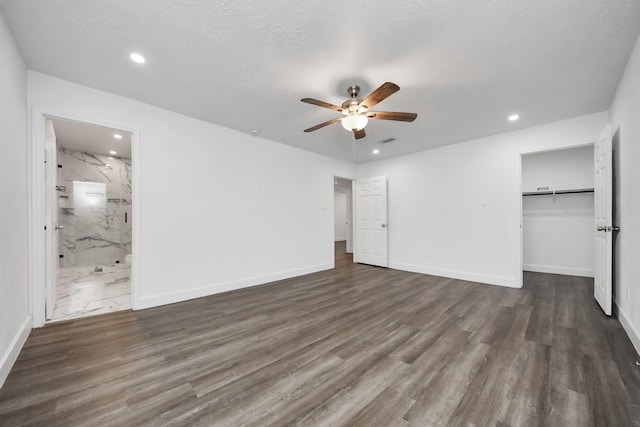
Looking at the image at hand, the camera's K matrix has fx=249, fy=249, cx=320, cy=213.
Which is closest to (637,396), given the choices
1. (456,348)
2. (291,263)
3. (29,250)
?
(456,348)

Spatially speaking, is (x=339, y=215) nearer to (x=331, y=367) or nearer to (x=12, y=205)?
(x=331, y=367)

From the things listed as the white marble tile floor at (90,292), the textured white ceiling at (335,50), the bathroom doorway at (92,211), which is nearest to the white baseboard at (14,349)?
the white marble tile floor at (90,292)

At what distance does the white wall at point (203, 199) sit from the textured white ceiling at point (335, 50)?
0.27 metres

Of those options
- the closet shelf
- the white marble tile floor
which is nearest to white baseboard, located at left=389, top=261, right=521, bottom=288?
the closet shelf

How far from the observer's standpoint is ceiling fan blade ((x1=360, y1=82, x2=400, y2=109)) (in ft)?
6.87

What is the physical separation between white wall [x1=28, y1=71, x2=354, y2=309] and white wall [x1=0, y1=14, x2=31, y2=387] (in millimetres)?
525

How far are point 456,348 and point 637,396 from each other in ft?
3.35

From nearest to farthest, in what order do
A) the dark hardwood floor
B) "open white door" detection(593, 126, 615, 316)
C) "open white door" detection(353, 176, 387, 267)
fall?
the dark hardwood floor, "open white door" detection(593, 126, 615, 316), "open white door" detection(353, 176, 387, 267)

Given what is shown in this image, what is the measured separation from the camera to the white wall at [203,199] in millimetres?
3066

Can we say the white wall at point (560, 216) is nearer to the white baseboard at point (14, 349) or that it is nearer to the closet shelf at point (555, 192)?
the closet shelf at point (555, 192)

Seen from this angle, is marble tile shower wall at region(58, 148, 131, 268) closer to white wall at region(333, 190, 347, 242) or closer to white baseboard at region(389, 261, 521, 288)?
white baseboard at region(389, 261, 521, 288)

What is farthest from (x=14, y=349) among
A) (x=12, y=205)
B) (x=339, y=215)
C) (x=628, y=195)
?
(x=339, y=215)

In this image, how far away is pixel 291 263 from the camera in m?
4.86

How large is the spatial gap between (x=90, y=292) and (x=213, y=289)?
1.88 meters
